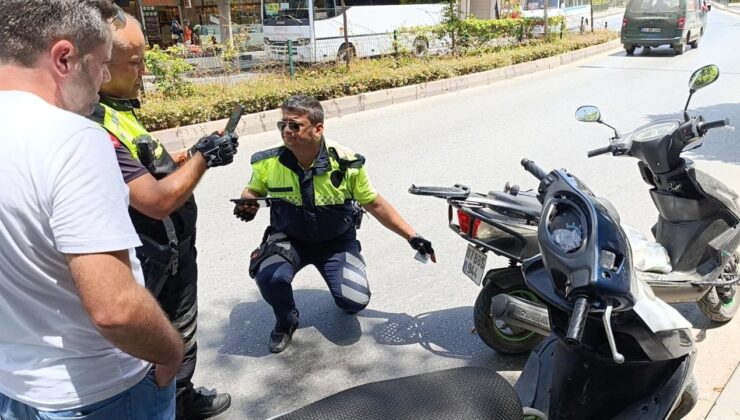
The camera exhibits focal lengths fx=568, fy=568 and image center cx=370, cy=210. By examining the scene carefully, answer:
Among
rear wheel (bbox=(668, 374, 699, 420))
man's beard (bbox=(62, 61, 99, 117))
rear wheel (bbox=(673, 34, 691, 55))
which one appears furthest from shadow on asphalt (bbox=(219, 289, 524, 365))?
rear wheel (bbox=(673, 34, 691, 55))

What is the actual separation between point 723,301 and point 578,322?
2293mm

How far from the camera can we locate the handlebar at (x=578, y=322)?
146 cm

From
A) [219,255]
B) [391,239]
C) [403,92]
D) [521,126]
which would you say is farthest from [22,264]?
[403,92]

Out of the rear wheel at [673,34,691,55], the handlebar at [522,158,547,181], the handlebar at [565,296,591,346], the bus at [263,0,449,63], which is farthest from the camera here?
the rear wheel at [673,34,691,55]

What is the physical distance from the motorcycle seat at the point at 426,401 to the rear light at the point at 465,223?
4.60 ft

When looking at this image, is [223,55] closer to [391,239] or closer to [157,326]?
[391,239]

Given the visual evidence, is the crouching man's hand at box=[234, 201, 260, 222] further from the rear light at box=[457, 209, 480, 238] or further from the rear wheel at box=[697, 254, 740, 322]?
the rear wheel at box=[697, 254, 740, 322]

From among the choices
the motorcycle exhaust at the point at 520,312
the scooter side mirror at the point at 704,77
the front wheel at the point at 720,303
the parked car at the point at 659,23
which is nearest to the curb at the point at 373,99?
the parked car at the point at 659,23

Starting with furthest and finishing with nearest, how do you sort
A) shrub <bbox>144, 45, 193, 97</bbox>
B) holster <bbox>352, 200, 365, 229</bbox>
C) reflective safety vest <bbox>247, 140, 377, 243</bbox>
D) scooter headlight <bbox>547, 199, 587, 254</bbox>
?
shrub <bbox>144, 45, 193, 97</bbox> < holster <bbox>352, 200, 365, 229</bbox> < reflective safety vest <bbox>247, 140, 377, 243</bbox> < scooter headlight <bbox>547, 199, 587, 254</bbox>

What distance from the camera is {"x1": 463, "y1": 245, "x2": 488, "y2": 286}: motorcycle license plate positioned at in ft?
9.42

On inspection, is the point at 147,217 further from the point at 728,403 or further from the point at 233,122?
the point at 728,403

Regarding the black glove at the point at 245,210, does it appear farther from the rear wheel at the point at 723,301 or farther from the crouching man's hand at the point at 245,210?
the rear wheel at the point at 723,301

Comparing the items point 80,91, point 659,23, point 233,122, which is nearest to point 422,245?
point 233,122

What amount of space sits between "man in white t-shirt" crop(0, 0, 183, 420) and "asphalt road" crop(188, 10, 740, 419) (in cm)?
146
